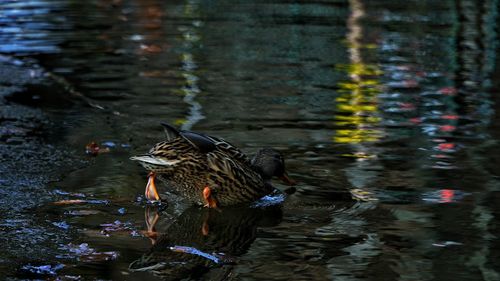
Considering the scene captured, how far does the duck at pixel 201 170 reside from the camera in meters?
7.11

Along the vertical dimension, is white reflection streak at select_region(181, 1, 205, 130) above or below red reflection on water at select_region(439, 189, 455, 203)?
below

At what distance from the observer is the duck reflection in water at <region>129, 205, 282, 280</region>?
230 inches

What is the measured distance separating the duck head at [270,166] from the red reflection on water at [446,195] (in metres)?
1.21

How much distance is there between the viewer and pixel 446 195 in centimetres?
761

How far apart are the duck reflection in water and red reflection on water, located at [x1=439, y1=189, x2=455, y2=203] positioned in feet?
4.26

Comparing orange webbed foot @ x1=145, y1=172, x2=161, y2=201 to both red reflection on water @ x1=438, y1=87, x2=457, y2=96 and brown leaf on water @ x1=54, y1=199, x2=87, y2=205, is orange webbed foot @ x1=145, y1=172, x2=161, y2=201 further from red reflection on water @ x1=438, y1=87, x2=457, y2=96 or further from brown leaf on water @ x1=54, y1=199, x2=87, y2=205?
red reflection on water @ x1=438, y1=87, x2=457, y2=96

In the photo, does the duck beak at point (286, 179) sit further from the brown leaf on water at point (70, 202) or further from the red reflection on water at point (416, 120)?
the red reflection on water at point (416, 120)

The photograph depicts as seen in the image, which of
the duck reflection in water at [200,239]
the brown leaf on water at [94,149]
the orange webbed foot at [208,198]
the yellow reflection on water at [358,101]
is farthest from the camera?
the yellow reflection on water at [358,101]

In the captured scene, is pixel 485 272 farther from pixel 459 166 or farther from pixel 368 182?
pixel 459 166

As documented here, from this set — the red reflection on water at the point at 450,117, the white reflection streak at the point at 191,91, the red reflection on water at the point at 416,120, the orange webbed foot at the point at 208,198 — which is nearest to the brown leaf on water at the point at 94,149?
the white reflection streak at the point at 191,91

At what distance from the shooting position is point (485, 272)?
5.83 m

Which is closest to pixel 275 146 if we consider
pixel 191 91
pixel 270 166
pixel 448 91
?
pixel 270 166

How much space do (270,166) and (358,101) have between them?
431 centimetres

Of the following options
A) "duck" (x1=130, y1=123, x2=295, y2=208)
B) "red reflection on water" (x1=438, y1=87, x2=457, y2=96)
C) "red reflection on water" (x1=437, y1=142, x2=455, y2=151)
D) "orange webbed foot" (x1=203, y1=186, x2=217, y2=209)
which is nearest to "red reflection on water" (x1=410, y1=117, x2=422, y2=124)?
"red reflection on water" (x1=437, y1=142, x2=455, y2=151)
